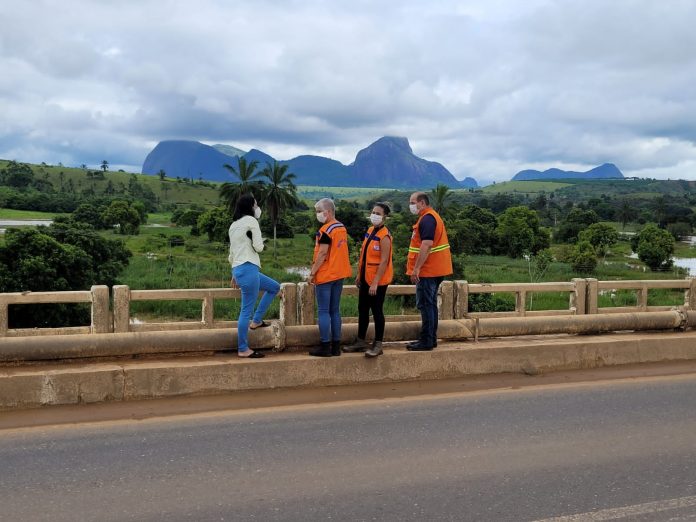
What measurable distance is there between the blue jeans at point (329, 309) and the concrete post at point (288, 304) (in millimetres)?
643

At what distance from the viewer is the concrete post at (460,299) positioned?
337 inches

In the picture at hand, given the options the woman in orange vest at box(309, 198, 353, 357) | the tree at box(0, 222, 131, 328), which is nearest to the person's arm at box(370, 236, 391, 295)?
the woman in orange vest at box(309, 198, 353, 357)

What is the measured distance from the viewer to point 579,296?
9.59m

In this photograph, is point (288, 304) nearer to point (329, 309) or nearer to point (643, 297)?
point (329, 309)

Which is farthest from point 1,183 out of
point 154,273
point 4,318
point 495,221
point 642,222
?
point 4,318

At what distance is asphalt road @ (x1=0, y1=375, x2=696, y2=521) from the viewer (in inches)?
161

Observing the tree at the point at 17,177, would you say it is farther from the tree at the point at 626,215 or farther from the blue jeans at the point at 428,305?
the blue jeans at the point at 428,305

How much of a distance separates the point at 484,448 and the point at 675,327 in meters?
5.42

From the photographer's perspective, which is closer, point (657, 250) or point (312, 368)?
point (312, 368)

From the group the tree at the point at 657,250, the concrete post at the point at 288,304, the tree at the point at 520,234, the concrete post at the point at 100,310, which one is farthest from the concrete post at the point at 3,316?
the tree at the point at 520,234

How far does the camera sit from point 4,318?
282 inches

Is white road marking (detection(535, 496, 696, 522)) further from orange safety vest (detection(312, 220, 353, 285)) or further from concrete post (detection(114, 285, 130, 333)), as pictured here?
concrete post (detection(114, 285, 130, 333))

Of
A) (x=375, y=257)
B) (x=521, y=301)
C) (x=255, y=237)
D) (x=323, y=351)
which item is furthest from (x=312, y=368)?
(x=521, y=301)

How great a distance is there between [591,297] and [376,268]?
13.8 ft
